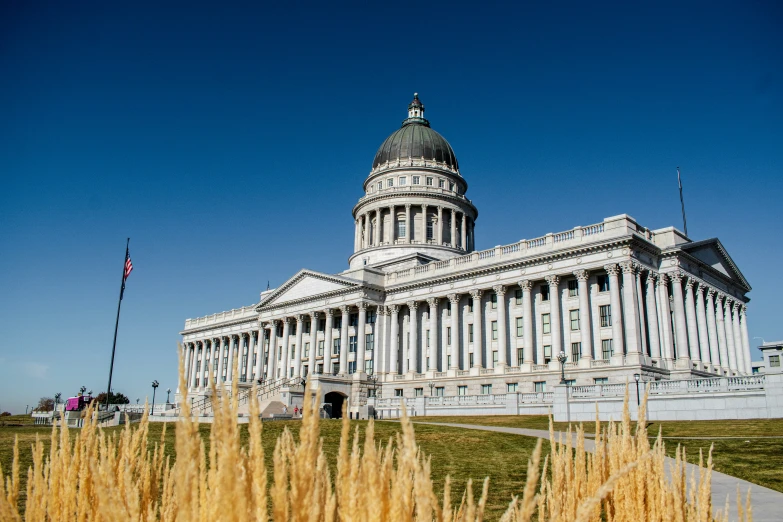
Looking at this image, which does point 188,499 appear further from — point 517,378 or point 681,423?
point 517,378

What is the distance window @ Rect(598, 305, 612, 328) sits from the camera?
49.6 metres

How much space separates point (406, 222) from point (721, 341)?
3989 cm

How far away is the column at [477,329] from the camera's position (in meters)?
57.3

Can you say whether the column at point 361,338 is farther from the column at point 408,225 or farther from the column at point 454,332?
the column at point 408,225

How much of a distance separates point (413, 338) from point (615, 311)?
2165cm

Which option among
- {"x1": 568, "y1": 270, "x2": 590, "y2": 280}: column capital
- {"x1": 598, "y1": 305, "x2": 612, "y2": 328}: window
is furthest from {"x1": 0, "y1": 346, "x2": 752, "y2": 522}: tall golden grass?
{"x1": 568, "y1": 270, "x2": 590, "y2": 280}: column capital

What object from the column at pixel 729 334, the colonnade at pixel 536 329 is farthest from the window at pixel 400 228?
the column at pixel 729 334

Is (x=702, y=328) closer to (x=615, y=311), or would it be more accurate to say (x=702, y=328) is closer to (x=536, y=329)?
(x=615, y=311)

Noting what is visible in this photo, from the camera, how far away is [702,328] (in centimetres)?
5350

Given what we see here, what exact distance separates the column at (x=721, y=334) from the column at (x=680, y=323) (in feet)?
25.1

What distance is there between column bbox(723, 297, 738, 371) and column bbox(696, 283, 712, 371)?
488cm

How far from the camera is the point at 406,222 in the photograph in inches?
3182

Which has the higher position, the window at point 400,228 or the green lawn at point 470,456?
the window at point 400,228

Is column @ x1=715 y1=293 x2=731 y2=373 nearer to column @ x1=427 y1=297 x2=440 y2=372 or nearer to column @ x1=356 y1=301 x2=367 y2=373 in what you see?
column @ x1=427 y1=297 x2=440 y2=372
